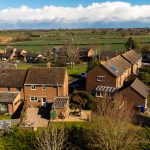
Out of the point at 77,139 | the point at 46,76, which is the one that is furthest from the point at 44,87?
the point at 77,139

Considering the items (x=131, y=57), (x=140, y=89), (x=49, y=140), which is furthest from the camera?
(x=131, y=57)

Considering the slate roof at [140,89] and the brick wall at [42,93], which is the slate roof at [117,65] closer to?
the slate roof at [140,89]

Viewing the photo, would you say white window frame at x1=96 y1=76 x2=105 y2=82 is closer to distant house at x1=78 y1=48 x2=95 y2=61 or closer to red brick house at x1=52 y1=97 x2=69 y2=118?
red brick house at x1=52 y1=97 x2=69 y2=118

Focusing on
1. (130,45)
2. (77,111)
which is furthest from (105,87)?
(130,45)

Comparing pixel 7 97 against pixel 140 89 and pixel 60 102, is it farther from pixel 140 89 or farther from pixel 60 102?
pixel 140 89

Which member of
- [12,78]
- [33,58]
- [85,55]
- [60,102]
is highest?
[12,78]

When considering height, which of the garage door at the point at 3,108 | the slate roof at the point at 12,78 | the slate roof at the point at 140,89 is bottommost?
the garage door at the point at 3,108

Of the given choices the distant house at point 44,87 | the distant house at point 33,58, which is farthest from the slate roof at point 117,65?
the distant house at point 33,58
